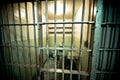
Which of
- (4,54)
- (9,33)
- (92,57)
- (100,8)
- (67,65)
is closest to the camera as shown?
(100,8)

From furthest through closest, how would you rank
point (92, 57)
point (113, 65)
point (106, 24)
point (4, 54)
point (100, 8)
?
point (4, 54)
point (113, 65)
point (106, 24)
point (92, 57)
point (100, 8)

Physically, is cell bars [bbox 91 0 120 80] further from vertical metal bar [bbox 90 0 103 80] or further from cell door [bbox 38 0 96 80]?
cell door [bbox 38 0 96 80]

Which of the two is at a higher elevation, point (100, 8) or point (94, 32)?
point (100, 8)

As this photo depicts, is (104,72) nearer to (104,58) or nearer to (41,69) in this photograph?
(104,58)

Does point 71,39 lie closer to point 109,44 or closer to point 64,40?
point 64,40

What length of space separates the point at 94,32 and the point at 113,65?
43.9 inches

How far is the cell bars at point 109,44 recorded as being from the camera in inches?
78.9

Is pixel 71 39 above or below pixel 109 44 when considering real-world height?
above

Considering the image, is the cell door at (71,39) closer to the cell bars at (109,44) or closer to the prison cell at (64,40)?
the prison cell at (64,40)

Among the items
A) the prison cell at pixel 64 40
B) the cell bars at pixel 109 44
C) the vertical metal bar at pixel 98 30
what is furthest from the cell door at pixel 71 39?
the cell bars at pixel 109 44

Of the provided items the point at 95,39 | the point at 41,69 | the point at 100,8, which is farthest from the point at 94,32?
the point at 41,69

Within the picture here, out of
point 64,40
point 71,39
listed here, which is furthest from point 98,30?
point 64,40

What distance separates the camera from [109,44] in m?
2.13

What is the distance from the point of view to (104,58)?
2184 mm
